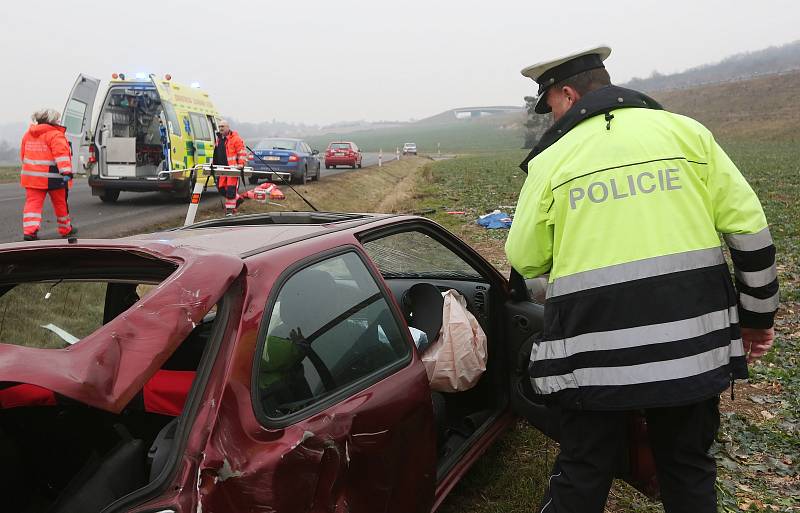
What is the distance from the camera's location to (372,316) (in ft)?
7.79

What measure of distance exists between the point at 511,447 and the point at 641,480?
4.12ft

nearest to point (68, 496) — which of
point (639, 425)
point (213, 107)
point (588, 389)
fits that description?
point (588, 389)

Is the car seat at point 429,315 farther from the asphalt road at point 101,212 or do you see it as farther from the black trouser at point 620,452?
the asphalt road at point 101,212

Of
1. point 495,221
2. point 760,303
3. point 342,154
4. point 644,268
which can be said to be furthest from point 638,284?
point 342,154

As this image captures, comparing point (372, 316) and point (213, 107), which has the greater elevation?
point (213, 107)

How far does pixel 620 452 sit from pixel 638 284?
597 mm

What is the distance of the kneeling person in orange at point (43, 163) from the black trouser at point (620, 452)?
8.24m

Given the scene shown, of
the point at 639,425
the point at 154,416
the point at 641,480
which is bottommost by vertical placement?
the point at 641,480

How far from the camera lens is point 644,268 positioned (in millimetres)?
1879

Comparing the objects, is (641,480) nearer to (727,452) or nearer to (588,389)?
(588,389)

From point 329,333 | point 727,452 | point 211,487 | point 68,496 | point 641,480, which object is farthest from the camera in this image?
point 727,452

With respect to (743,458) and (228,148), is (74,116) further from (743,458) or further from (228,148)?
(743,458)

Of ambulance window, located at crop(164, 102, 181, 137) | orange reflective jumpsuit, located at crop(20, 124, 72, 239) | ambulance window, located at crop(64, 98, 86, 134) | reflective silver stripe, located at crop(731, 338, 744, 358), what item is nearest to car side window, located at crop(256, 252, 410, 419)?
reflective silver stripe, located at crop(731, 338, 744, 358)

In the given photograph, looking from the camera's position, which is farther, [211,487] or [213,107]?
[213,107]
